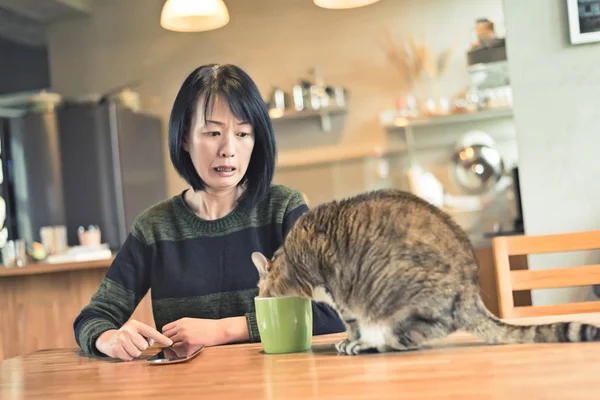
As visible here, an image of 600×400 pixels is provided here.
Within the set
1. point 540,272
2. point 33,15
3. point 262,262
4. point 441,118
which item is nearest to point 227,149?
point 262,262

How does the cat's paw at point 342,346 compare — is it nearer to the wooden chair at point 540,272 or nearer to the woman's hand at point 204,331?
the woman's hand at point 204,331

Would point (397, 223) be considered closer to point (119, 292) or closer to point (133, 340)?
point (133, 340)

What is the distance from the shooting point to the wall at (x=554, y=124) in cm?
278

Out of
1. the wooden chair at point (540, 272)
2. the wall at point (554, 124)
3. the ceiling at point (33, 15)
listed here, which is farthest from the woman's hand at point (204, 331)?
the ceiling at point (33, 15)

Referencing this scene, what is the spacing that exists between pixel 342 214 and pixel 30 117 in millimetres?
4546

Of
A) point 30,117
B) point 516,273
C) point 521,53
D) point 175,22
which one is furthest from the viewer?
point 30,117

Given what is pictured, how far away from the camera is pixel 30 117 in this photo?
16.9ft

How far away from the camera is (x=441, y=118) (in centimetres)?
516

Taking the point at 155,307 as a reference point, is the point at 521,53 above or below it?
above

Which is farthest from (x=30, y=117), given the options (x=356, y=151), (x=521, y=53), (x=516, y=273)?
(x=516, y=273)

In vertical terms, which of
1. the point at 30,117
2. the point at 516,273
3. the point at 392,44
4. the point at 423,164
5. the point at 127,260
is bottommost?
the point at 516,273

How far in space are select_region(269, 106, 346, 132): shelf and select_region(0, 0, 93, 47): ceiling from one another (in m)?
1.90

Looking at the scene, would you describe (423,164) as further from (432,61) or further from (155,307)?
(155,307)

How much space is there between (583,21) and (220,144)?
1.83m
